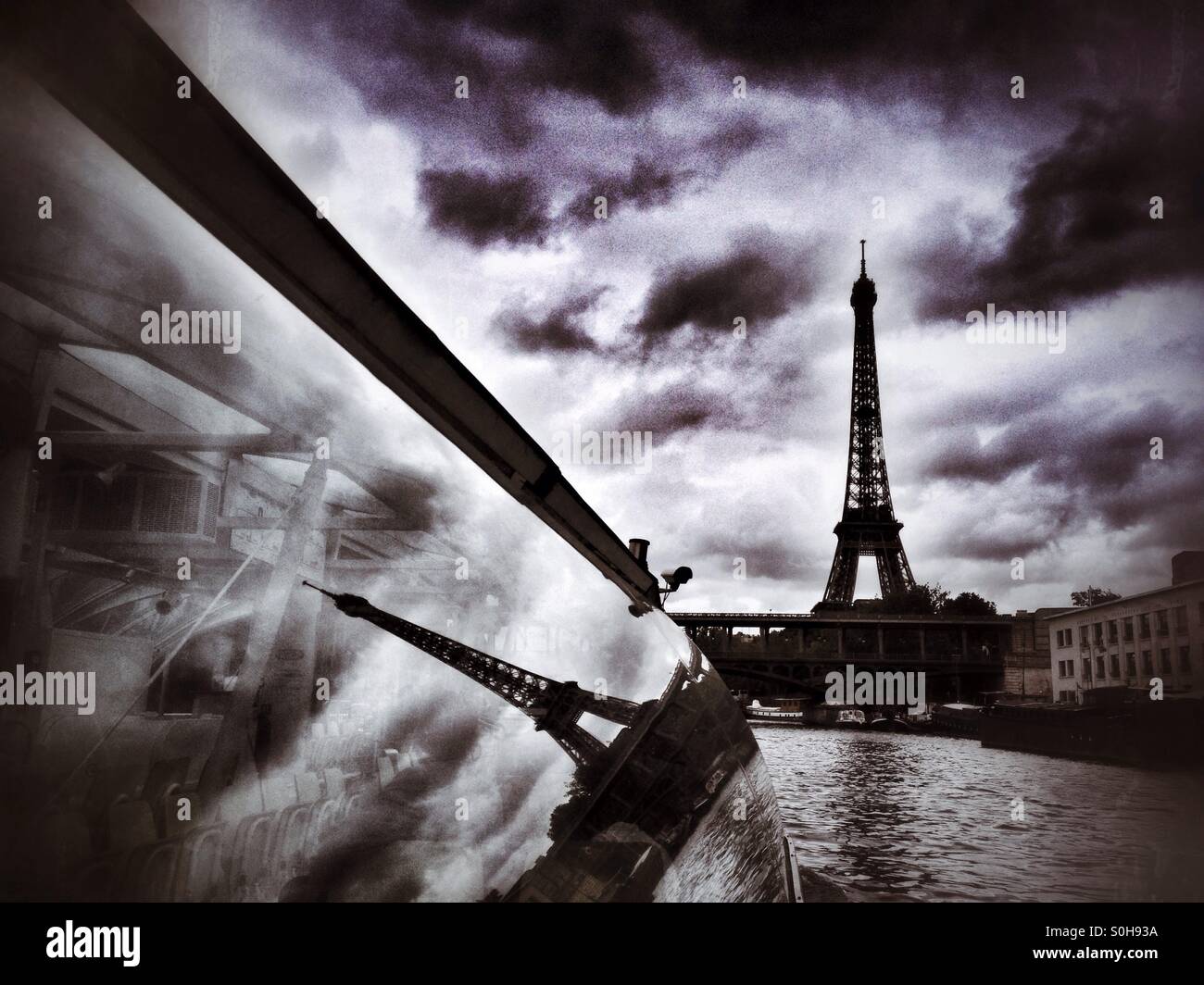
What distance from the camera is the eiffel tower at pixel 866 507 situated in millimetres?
46750

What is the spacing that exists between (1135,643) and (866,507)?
22.4 meters

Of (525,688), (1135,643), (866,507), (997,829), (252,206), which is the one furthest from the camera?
(866,507)

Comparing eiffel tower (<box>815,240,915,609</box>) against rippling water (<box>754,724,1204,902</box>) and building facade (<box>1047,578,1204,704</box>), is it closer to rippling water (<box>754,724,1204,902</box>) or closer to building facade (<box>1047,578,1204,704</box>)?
building facade (<box>1047,578,1204,704</box>)

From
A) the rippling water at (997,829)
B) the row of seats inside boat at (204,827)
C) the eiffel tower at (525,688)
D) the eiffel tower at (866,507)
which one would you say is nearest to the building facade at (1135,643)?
the rippling water at (997,829)

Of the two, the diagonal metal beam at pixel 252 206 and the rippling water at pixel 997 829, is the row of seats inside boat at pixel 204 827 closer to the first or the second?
the diagonal metal beam at pixel 252 206

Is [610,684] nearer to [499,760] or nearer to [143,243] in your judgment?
[499,760]

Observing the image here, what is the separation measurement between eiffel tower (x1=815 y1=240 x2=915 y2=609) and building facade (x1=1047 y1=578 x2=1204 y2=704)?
41.0 feet

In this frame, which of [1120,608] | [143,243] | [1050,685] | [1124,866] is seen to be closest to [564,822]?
[143,243]

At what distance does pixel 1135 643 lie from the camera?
25.5 metres

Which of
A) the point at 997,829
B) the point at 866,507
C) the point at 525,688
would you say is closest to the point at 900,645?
the point at 866,507

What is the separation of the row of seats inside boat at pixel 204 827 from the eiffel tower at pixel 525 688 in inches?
6.4

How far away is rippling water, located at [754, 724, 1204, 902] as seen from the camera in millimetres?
11891

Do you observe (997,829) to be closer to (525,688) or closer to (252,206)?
(525,688)
